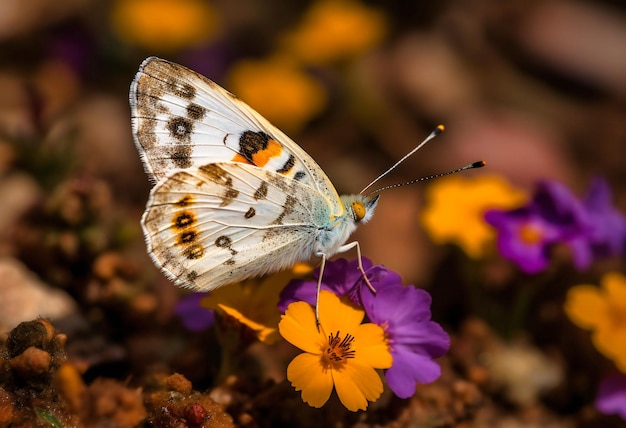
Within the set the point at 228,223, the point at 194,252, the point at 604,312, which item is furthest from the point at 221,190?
the point at 604,312

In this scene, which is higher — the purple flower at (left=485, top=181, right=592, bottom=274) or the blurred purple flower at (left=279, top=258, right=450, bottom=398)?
the blurred purple flower at (left=279, top=258, right=450, bottom=398)

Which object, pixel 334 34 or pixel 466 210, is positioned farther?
pixel 334 34

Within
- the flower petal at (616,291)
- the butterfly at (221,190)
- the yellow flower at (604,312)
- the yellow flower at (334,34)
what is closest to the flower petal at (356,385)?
the butterfly at (221,190)

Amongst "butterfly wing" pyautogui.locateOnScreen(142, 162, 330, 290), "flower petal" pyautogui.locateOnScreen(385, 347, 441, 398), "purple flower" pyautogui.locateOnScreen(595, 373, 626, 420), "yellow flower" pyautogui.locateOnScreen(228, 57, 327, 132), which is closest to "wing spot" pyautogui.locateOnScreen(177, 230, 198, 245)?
"butterfly wing" pyautogui.locateOnScreen(142, 162, 330, 290)

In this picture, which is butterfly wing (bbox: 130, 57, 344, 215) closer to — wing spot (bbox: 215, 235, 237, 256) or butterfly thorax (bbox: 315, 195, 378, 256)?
butterfly thorax (bbox: 315, 195, 378, 256)

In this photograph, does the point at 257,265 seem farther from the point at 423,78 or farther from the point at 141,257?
the point at 423,78

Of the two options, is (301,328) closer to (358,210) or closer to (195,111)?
(358,210)

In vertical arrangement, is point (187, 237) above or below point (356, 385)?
above

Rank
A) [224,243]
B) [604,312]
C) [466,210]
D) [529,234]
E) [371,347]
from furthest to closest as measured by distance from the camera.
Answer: [466,210] < [529,234] < [604,312] < [224,243] < [371,347]
